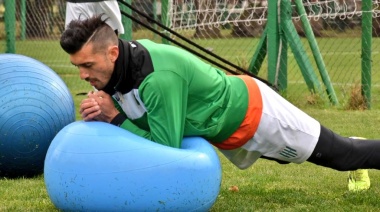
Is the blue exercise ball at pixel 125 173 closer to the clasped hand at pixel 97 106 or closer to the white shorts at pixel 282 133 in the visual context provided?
the clasped hand at pixel 97 106

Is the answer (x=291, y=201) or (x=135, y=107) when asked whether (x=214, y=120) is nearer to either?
(x=135, y=107)

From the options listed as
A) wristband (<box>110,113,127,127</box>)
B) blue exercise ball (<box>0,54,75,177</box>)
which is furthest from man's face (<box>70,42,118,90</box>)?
Answer: blue exercise ball (<box>0,54,75,177</box>)

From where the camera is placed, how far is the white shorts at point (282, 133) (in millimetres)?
5289

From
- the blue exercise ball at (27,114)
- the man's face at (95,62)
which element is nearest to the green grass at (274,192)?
the blue exercise ball at (27,114)

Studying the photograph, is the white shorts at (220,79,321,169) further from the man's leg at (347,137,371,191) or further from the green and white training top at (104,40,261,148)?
the man's leg at (347,137,371,191)

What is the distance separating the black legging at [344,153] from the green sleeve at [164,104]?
1.03 metres

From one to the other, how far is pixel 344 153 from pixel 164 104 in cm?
134

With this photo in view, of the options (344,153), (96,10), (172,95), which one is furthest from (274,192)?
(96,10)

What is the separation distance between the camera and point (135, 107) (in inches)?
199

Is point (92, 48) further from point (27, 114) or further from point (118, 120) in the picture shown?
point (27, 114)

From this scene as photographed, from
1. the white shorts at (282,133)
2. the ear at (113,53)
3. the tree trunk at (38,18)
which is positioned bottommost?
the tree trunk at (38,18)

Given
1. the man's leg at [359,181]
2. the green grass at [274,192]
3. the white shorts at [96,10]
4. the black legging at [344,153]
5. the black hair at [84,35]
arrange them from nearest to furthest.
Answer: the black hair at [84,35] < the black legging at [344,153] < the green grass at [274,192] < the man's leg at [359,181] < the white shorts at [96,10]

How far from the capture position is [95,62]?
16.0 feet

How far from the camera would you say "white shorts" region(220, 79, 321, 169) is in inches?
208
